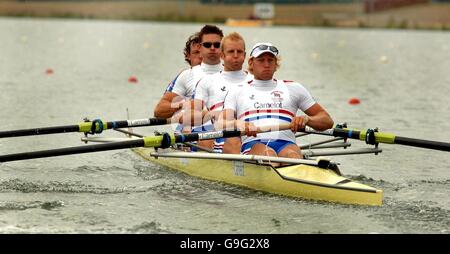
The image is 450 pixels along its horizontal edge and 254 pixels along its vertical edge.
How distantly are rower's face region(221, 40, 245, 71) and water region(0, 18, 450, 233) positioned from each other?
159cm

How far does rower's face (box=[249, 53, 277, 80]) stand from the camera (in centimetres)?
1233

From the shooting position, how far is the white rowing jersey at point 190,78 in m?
14.1

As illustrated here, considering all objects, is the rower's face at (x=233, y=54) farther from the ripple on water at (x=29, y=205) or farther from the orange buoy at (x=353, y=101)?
the orange buoy at (x=353, y=101)

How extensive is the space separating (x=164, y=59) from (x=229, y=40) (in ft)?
88.2

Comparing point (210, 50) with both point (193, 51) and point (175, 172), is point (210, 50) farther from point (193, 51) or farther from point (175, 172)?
point (175, 172)

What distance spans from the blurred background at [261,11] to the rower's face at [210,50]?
194 ft

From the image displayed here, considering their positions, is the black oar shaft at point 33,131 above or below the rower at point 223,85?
below

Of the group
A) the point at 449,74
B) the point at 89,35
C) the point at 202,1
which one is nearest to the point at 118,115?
the point at 449,74

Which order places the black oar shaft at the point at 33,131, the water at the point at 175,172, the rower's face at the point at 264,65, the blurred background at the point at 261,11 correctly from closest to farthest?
the water at the point at 175,172 < the rower's face at the point at 264,65 < the black oar shaft at the point at 33,131 < the blurred background at the point at 261,11

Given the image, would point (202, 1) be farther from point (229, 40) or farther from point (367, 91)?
point (229, 40)

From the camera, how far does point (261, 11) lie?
79.6 m

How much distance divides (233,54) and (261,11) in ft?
220

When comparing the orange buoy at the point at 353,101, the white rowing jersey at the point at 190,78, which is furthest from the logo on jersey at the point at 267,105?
the orange buoy at the point at 353,101

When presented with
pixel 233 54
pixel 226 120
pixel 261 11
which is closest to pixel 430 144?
pixel 226 120
